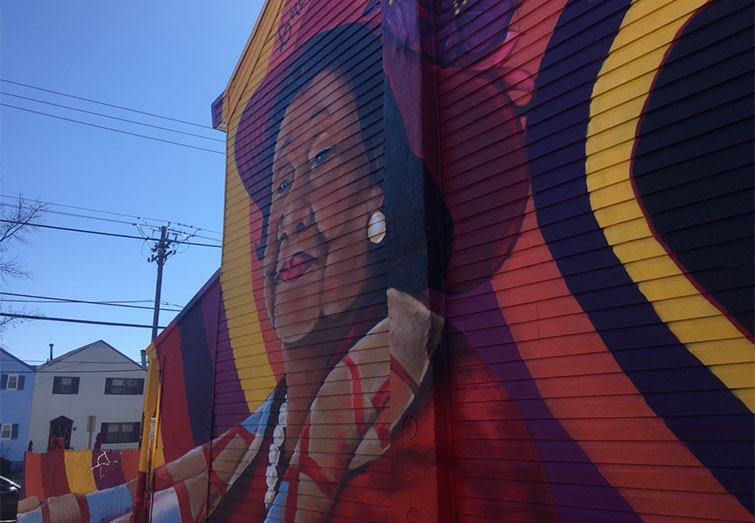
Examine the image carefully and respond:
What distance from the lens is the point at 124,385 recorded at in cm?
4169

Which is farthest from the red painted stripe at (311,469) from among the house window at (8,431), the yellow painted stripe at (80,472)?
the house window at (8,431)

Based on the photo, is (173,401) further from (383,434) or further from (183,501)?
(383,434)

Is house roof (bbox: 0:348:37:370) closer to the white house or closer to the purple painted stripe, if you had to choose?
the white house

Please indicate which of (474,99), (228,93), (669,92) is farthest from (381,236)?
(228,93)

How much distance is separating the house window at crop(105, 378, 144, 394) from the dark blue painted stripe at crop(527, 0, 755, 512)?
42.5 metres

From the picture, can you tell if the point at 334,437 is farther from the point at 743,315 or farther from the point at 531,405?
the point at 743,315

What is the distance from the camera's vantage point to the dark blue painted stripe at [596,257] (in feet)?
10.7

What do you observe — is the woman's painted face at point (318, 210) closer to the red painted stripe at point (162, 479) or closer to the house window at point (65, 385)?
the red painted stripe at point (162, 479)

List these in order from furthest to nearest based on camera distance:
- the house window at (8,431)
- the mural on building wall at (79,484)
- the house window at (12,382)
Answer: the house window at (12,382)
the house window at (8,431)
the mural on building wall at (79,484)

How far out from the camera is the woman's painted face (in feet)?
20.5

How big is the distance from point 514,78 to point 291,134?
3.63 m

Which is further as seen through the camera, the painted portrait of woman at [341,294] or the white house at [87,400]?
the white house at [87,400]

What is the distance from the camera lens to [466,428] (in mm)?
4605

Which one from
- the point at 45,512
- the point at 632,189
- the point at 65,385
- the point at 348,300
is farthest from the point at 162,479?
the point at 65,385
